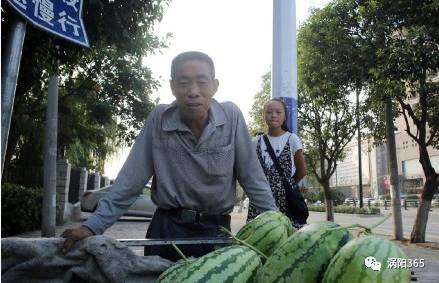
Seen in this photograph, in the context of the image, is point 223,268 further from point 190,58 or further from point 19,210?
point 19,210

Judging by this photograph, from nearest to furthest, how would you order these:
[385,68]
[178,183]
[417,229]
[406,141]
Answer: [178,183] → [385,68] → [417,229] → [406,141]

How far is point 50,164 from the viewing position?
12.3 meters

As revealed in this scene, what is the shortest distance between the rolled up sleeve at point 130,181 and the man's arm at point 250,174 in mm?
439

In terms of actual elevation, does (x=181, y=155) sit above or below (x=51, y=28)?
below

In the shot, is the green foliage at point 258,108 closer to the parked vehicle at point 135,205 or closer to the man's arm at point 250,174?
the parked vehicle at point 135,205

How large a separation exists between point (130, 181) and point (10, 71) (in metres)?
1.56

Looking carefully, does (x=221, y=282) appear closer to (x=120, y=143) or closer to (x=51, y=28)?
(x=51, y=28)

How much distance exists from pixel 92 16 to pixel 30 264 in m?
5.94

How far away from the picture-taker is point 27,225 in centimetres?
1324

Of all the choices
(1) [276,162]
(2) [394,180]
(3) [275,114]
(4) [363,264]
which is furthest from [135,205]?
(4) [363,264]

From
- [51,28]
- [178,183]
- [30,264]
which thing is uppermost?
[51,28]

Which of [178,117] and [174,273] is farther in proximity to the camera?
[178,117]

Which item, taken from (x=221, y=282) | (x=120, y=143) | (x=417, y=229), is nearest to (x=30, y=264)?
(x=221, y=282)

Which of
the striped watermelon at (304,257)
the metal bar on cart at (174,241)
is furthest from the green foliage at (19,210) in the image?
the striped watermelon at (304,257)
